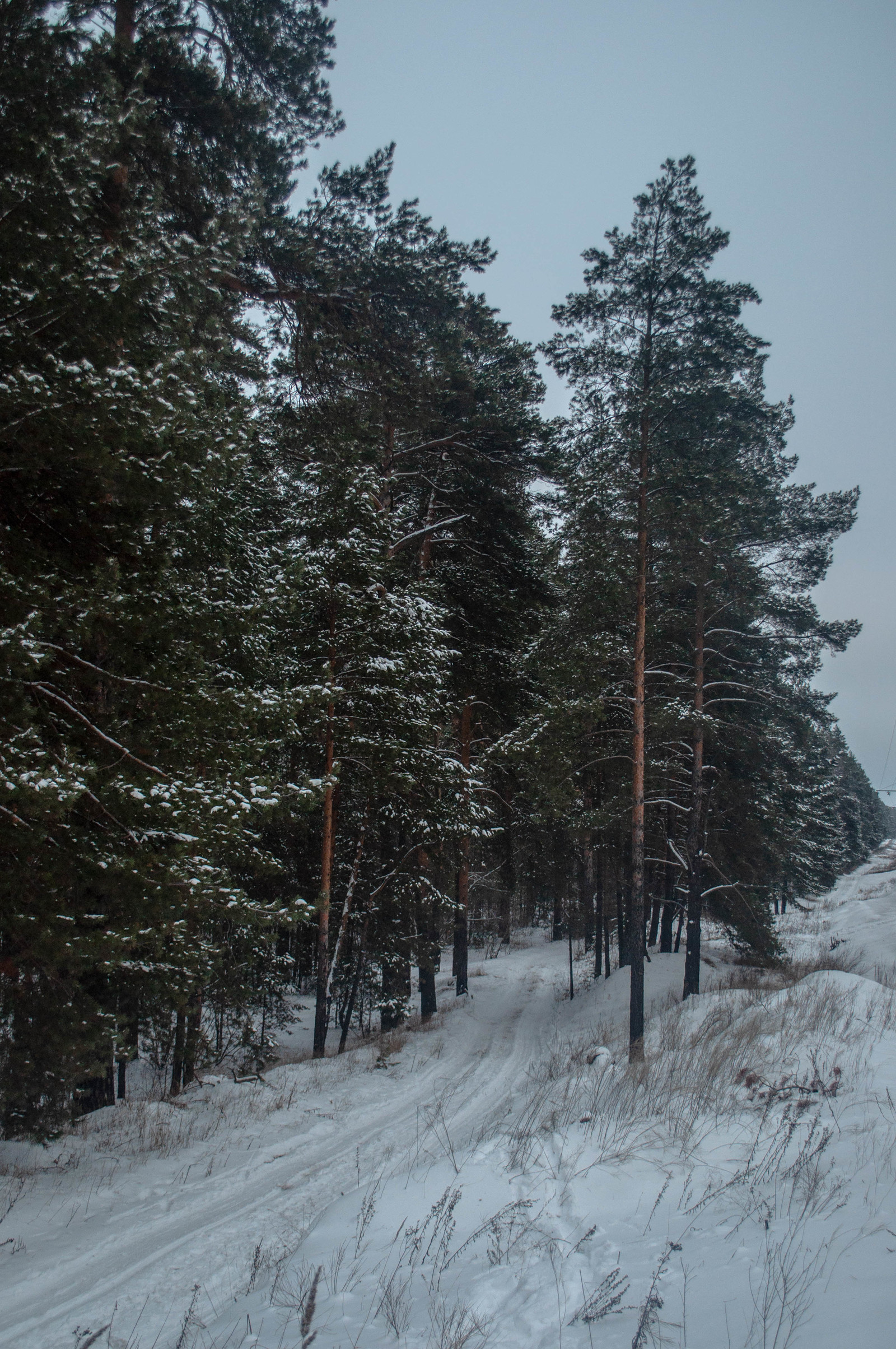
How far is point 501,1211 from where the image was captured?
14.7 ft

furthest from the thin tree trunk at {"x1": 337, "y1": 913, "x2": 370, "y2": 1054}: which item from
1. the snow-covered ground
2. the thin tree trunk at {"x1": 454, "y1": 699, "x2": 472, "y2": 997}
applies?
the snow-covered ground

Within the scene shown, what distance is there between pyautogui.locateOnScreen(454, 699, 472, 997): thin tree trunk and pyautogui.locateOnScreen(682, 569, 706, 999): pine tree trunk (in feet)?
18.0

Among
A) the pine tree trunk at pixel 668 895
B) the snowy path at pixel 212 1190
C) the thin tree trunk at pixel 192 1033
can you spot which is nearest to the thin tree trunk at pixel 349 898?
the snowy path at pixel 212 1190

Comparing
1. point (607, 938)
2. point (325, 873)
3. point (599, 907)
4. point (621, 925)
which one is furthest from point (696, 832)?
point (599, 907)

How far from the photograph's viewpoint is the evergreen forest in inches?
239

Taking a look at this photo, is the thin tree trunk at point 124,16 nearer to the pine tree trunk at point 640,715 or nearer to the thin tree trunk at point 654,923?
the pine tree trunk at point 640,715

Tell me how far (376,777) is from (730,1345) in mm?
9754

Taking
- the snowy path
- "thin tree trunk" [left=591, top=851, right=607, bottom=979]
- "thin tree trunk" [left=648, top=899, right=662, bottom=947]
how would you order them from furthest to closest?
→ "thin tree trunk" [left=648, top=899, right=662, bottom=947] < "thin tree trunk" [left=591, top=851, right=607, bottom=979] < the snowy path

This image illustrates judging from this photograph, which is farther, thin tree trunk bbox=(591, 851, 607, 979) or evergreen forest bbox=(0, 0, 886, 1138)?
thin tree trunk bbox=(591, 851, 607, 979)

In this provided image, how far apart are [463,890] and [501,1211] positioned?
Result: 13.4 meters

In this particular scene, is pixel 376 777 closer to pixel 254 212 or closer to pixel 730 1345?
pixel 254 212

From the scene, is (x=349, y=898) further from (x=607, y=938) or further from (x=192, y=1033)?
(x=607, y=938)

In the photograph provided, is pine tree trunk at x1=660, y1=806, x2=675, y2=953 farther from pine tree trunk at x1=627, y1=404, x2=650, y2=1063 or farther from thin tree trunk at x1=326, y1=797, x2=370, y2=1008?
thin tree trunk at x1=326, y1=797, x2=370, y2=1008

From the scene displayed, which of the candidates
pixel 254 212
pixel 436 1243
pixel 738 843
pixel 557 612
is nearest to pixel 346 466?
pixel 254 212
